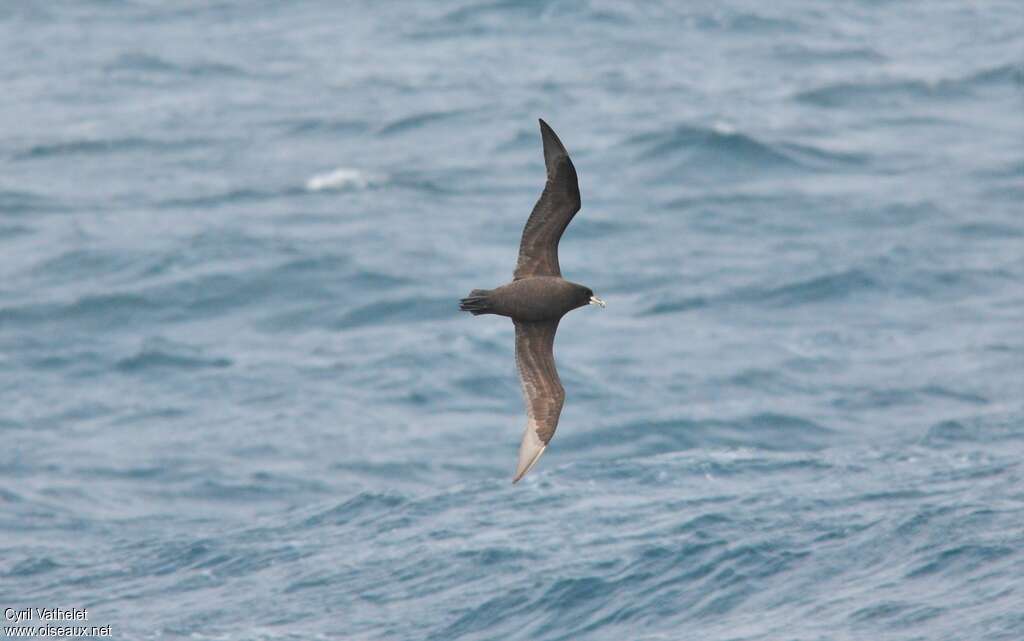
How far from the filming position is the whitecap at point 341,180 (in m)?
37.2

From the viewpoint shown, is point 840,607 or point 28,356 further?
point 28,356

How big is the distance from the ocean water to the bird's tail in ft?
16.9

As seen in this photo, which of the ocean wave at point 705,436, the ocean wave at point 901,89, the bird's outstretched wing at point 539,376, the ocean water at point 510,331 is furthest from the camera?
the ocean wave at point 901,89

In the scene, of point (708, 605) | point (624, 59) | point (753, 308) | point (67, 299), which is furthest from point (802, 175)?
point (708, 605)

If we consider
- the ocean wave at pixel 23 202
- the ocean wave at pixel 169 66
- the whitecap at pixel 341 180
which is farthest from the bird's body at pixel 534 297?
the ocean wave at pixel 169 66

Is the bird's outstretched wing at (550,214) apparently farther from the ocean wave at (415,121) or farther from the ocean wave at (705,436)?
the ocean wave at (415,121)

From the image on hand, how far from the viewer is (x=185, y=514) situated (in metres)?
25.0

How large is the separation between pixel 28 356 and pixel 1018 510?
632 inches

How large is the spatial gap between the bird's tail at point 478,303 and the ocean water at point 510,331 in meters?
5.14

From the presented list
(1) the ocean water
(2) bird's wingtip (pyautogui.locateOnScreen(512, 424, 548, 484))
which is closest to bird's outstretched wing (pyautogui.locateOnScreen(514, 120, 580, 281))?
(2) bird's wingtip (pyautogui.locateOnScreen(512, 424, 548, 484))

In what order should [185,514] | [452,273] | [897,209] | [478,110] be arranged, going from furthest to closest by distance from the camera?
[478,110] → [897,209] → [452,273] → [185,514]

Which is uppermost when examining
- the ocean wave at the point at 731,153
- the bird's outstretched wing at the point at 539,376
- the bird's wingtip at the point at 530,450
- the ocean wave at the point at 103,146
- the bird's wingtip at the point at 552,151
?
the bird's wingtip at the point at 552,151

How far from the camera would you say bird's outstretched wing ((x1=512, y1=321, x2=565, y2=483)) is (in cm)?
1683

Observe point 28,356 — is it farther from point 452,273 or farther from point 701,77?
point 701,77
